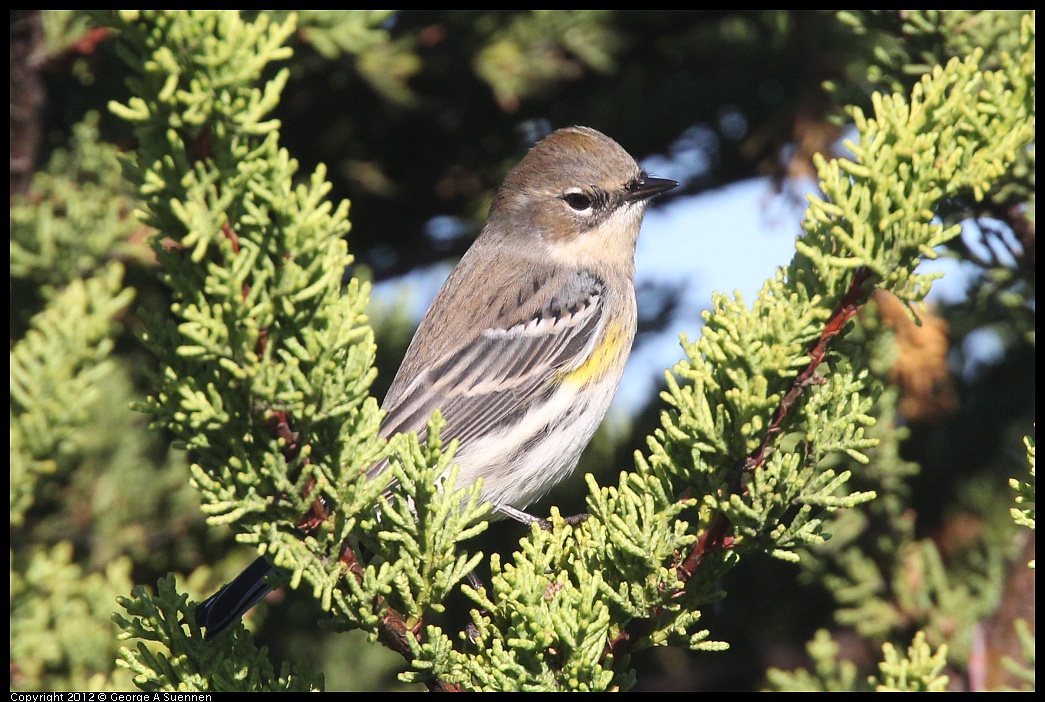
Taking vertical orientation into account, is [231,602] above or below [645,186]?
below

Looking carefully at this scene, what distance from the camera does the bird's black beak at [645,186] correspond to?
4.57 metres

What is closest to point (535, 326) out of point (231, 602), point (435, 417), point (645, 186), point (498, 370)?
point (498, 370)

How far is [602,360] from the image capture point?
449 centimetres

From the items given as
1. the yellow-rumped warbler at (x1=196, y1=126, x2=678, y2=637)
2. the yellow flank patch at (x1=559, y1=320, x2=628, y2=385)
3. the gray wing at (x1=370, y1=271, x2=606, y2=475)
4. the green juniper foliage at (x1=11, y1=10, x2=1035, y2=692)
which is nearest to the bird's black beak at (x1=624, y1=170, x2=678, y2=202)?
the yellow-rumped warbler at (x1=196, y1=126, x2=678, y2=637)

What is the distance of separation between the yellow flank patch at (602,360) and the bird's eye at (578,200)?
0.84 metres

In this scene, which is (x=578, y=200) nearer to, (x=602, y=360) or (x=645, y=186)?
(x=645, y=186)

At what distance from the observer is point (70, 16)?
403cm

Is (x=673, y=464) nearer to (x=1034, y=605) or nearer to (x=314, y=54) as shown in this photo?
(x=1034, y=605)

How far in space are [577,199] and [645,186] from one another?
56cm

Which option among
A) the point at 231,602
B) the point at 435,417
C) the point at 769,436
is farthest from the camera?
the point at 231,602

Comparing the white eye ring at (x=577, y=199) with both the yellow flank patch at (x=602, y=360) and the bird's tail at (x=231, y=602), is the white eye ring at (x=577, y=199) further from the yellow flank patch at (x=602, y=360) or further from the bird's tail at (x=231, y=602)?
the bird's tail at (x=231, y=602)

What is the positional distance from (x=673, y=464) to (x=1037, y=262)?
6.51ft

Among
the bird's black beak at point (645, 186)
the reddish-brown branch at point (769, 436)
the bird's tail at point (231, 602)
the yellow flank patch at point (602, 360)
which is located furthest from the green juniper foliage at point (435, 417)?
the bird's black beak at point (645, 186)

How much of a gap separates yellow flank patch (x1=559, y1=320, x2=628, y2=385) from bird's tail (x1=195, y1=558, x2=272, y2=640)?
1753 mm
